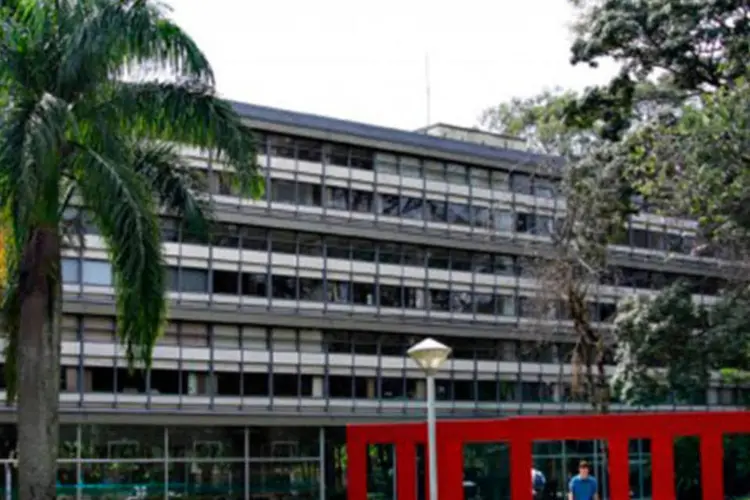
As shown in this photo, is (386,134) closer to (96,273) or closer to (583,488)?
(96,273)

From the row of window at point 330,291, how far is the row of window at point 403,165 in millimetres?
4022

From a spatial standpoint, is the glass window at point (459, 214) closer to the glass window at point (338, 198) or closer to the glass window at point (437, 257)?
the glass window at point (437, 257)

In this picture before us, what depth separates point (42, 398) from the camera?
23.5 m

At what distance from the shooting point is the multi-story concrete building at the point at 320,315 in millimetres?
43438

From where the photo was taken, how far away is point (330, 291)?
48.7m

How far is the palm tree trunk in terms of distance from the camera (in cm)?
2341

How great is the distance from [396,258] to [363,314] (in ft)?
8.96

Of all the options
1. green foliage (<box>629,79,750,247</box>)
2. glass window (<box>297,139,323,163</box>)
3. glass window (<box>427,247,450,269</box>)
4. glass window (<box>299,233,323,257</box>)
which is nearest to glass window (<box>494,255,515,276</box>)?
glass window (<box>427,247,450,269</box>)

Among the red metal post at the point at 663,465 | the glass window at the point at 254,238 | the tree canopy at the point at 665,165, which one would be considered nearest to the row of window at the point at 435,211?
the glass window at the point at 254,238

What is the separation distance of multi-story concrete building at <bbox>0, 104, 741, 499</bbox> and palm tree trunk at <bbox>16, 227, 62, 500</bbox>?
1682 centimetres

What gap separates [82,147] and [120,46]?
183 cm

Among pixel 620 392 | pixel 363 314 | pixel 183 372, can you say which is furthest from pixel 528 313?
pixel 183 372

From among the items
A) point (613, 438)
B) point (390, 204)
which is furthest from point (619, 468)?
point (390, 204)

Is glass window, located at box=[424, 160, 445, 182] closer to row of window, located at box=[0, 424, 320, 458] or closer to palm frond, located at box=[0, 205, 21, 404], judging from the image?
row of window, located at box=[0, 424, 320, 458]
